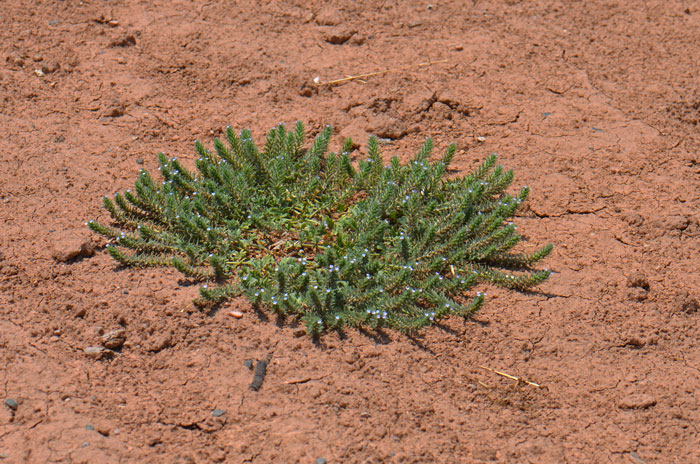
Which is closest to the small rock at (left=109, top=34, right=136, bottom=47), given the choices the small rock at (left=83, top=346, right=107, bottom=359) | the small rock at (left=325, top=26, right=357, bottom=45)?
the small rock at (left=325, top=26, right=357, bottom=45)

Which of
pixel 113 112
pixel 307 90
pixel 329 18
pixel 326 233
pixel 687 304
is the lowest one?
pixel 687 304

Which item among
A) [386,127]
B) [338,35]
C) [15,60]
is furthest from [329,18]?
[15,60]

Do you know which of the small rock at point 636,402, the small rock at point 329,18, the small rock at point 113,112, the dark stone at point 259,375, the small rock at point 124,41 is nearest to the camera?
the dark stone at point 259,375

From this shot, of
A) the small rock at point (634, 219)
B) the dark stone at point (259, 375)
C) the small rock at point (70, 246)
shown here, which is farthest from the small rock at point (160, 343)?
the small rock at point (634, 219)

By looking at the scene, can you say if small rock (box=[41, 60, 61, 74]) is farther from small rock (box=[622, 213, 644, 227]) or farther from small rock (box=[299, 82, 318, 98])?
small rock (box=[622, 213, 644, 227])

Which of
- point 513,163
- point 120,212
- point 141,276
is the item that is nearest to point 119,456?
point 141,276

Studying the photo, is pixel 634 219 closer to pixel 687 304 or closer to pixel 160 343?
pixel 687 304

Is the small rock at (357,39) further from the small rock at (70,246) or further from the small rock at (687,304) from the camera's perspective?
the small rock at (687,304)

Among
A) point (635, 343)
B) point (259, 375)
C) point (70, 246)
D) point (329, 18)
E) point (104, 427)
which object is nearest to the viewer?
point (104, 427)
